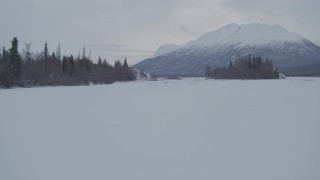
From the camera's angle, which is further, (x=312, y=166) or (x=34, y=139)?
(x=34, y=139)

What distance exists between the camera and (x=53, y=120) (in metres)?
16.5

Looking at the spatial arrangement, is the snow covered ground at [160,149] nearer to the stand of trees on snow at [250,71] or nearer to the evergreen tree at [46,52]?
the evergreen tree at [46,52]

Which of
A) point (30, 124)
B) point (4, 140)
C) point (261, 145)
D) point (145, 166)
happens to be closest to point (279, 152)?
point (261, 145)

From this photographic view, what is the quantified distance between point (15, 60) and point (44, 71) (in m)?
11.7

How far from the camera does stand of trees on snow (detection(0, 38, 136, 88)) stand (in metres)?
63.3

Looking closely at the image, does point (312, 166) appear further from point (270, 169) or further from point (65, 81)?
point (65, 81)

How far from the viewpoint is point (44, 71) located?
3081 inches

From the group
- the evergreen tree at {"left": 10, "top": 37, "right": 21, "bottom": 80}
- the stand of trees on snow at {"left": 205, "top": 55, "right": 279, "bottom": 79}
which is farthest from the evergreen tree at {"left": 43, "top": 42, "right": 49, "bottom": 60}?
the stand of trees on snow at {"left": 205, "top": 55, "right": 279, "bottom": 79}

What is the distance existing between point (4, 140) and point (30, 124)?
12.0 ft

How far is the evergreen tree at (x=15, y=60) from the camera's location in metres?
64.5

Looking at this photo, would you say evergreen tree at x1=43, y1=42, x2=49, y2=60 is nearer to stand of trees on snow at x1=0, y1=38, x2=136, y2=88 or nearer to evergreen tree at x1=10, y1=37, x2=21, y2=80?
stand of trees on snow at x1=0, y1=38, x2=136, y2=88

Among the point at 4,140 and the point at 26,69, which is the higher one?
the point at 26,69

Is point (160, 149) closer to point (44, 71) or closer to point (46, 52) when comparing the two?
point (44, 71)

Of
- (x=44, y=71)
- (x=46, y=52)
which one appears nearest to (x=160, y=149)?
(x=44, y=71)
